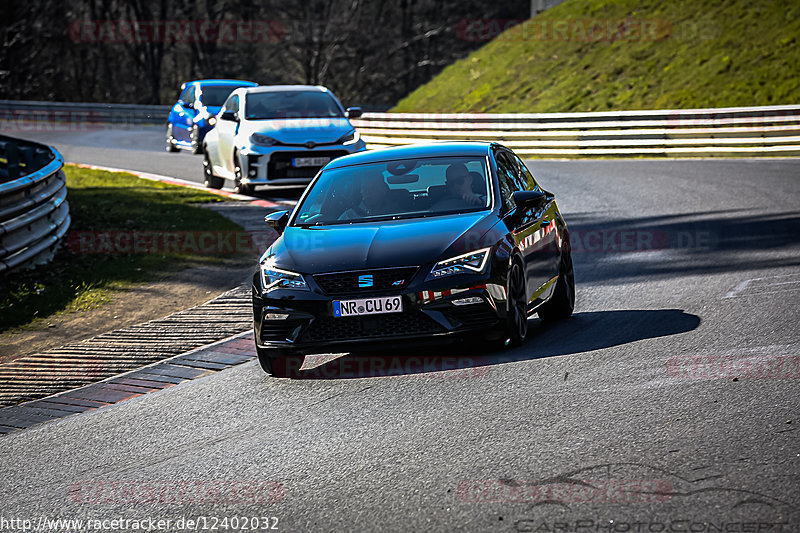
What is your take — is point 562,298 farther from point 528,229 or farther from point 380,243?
point 380,243

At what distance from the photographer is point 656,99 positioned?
113 ft

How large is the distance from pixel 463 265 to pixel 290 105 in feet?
41.5

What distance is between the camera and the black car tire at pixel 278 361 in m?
7.87

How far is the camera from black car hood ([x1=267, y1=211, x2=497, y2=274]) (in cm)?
772

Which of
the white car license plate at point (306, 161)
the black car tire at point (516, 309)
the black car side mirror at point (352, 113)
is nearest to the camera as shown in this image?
the black car tire at point (516, 309)

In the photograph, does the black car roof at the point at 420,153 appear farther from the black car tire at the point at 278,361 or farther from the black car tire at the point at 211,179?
the black car tire at the point at 211,179

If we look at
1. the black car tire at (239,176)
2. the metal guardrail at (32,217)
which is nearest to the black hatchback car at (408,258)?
the metal guardrail at (32,217)

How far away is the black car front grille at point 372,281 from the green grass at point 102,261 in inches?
172

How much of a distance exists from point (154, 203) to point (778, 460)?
14165mm

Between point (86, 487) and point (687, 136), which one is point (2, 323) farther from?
point (687, 136)

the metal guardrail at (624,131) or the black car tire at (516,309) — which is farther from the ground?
the black car tire at (516,309)

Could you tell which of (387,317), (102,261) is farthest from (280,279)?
(102,261)

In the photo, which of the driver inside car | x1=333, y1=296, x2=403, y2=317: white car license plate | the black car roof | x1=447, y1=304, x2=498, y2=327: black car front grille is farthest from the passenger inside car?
x1=333, y1=296, x2=403, y2=317: white car license plate

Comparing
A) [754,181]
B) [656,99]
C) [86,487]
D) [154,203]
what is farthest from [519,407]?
[656,99]
